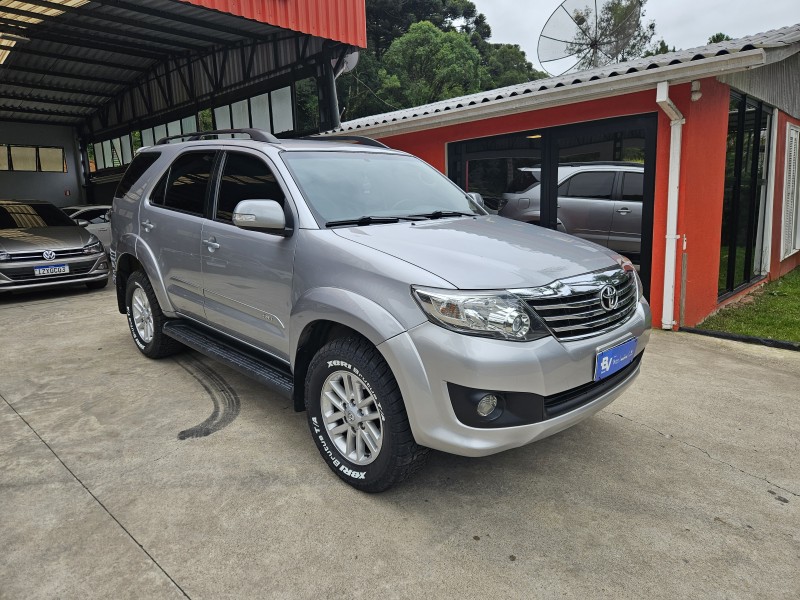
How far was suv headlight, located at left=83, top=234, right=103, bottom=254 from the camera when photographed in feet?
27.8

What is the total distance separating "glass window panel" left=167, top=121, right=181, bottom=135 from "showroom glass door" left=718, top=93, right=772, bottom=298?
52.4 ft

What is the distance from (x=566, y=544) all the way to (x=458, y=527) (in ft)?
1.54

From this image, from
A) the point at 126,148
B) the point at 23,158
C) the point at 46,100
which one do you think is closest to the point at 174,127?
the point at 126,148

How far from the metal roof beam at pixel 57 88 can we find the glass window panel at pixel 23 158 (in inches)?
172

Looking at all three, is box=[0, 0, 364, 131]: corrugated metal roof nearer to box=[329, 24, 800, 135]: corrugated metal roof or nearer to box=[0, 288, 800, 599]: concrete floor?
box=[329, 24, 800, 135]: corrugated metal roof

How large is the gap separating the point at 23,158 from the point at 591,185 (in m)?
23.1

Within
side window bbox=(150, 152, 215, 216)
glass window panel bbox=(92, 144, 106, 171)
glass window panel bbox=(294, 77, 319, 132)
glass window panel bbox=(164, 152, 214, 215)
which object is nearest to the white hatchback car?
glass window panel bbox=(294, 77, 319, 132)

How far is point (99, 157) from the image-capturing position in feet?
Result: 74.6

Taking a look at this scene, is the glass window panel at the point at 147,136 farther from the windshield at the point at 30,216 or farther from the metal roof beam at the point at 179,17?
the windshield at the point at 30,216

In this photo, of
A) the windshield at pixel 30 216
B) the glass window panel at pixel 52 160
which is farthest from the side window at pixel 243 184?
the glass window panel at pixel 52 160

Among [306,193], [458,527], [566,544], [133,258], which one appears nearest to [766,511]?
[566,544]

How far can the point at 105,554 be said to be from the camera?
2.35 metres

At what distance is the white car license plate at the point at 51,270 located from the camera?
7863 mm

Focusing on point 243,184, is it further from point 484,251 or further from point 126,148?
point 126,148
